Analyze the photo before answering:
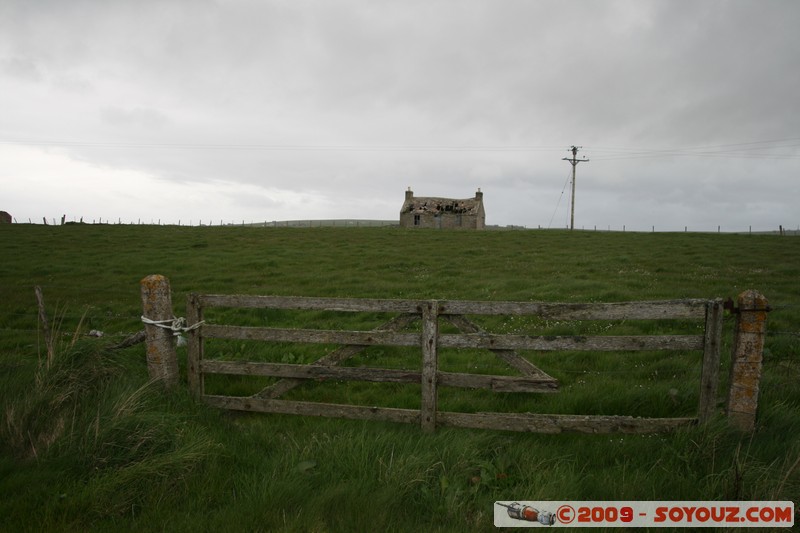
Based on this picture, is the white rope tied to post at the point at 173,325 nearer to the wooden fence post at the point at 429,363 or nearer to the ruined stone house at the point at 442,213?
the wooden fence post at the point at 429,363

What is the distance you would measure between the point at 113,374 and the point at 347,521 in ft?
A: 11.8

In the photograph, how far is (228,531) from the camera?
10.6ft

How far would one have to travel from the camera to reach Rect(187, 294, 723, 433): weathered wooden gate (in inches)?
182

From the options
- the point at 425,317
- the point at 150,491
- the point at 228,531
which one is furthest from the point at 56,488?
the point at 425,317

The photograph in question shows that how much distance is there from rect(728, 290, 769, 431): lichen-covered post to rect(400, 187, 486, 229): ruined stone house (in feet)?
192

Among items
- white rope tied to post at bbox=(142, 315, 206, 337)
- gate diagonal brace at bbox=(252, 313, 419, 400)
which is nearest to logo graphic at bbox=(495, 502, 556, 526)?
gate diagonal brace at bbox=(252, 313, 419, 400)

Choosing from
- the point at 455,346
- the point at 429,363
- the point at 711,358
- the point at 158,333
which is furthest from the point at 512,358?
the point at 158,333

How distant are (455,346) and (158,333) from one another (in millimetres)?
3529

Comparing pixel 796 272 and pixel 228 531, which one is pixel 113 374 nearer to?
pixel 228 531

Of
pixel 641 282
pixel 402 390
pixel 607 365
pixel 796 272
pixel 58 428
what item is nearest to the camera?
pixel 58 428

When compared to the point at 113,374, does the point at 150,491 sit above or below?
below

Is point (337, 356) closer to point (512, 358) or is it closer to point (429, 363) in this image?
point (429, 363)

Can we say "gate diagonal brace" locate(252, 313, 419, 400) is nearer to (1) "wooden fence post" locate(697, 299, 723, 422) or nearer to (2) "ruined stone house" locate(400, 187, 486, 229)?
(1) "wooden fence post" locate(697, 299, 723, 422)

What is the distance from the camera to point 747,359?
14.6 feet
